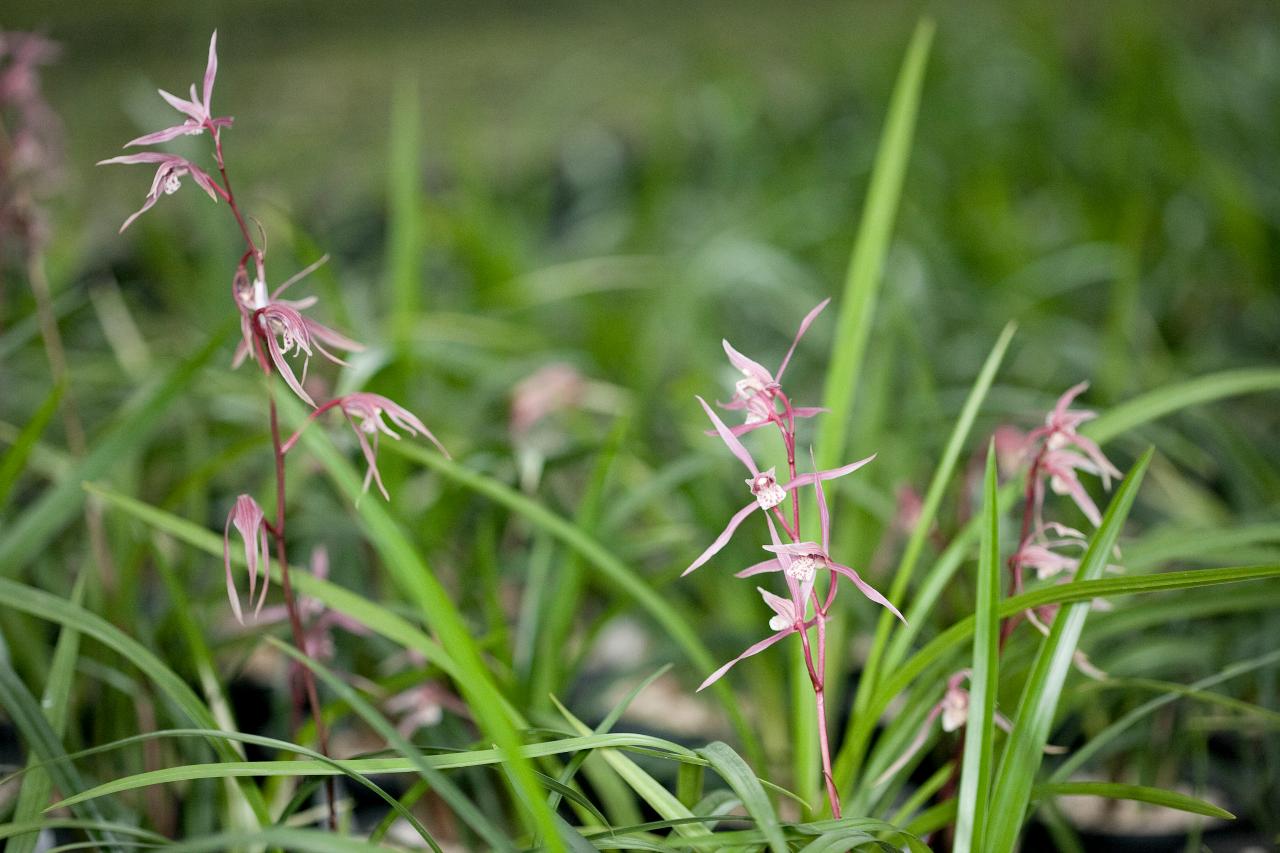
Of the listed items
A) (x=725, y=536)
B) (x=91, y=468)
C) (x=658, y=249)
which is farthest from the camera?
(x=658, y=249)

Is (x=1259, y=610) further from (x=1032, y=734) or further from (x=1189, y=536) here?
(x=1032, y=734)

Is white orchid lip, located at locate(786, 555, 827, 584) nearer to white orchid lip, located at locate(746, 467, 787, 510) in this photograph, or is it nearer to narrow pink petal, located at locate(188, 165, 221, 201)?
white orchid lip, located at locate(746, 467, 787, 510)

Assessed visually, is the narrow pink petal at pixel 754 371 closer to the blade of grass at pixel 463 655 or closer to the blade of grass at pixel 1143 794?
the blade of grass at pixel 463 655

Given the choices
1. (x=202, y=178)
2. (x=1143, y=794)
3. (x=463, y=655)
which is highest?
(x=202, y=178)

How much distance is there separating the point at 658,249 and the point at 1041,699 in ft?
4.83

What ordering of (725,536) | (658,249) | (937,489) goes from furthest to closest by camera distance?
1. (658,249)
2. (937,489)
3. (725,536)

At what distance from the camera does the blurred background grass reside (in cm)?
105

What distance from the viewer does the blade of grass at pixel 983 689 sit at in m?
0.54

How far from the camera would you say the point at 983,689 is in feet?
1.79

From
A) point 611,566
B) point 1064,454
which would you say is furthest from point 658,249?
point 1064,454

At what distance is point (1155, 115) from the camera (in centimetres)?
223

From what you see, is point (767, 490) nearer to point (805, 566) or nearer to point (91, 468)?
point (805, 566)

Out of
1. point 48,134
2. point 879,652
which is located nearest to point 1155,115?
point 879,652

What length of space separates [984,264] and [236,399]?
4.03 feet
